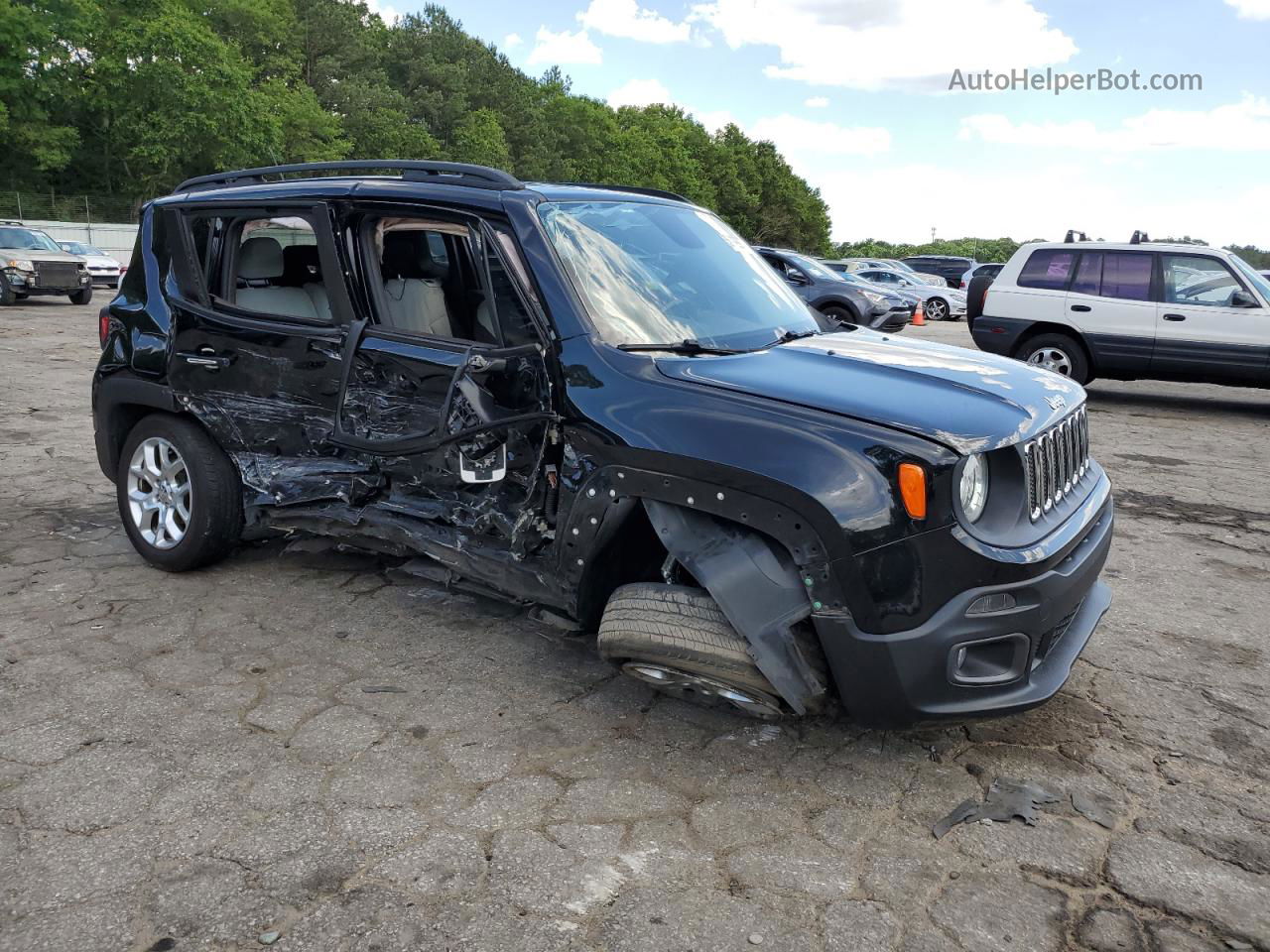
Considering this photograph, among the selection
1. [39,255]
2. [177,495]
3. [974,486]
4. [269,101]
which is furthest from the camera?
[269,101]

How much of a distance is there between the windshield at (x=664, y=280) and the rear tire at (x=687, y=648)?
2.91 ft

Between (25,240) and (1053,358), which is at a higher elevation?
(25,240)

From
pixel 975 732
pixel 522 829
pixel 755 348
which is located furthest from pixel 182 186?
pixel 975 732

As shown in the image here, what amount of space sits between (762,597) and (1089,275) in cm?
966

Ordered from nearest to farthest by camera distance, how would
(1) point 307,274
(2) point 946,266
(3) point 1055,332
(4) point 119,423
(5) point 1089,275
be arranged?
(1) point 307,274, (4) point 119,423, (5) point 1089,275, (3) point 1055,332, (2) point 946,266

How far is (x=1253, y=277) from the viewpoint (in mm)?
10305

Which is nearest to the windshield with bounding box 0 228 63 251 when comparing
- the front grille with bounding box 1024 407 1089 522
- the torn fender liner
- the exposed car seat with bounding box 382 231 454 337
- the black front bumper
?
the exposed car seat with bounding box 382 231 454 337

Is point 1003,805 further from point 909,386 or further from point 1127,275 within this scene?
point 1127,275

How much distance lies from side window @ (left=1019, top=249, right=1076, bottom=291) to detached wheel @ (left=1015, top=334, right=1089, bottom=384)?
58 cm

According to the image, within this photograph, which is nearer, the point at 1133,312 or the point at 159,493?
the point at 159,493

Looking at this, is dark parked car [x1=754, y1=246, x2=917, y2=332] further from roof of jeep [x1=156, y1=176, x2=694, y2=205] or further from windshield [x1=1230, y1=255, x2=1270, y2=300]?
roof of jeep [x1=156, y1=176, x2=694, y2=205]

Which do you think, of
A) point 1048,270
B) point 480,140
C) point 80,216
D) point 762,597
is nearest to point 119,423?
point 762,597

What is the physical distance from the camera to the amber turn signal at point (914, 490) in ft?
8.86

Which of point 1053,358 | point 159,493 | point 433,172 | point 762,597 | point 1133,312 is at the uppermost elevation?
point 433,172
